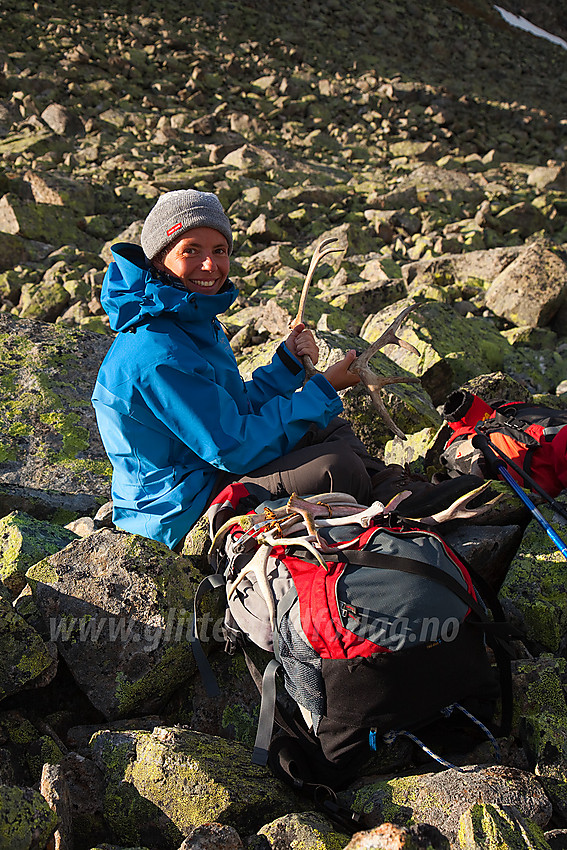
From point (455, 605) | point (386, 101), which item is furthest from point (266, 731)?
point (386, 101)

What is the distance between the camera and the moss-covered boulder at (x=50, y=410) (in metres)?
4.80

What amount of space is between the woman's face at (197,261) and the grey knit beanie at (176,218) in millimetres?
47

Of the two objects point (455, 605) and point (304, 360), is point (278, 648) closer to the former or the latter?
point (455, 605)

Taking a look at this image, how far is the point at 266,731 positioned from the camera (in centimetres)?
274

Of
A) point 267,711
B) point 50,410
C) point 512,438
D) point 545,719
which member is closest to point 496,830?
point 545,719

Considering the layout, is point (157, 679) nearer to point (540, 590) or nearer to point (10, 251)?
point (540, 590)

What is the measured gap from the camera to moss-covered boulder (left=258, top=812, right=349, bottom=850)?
2172 millimetres

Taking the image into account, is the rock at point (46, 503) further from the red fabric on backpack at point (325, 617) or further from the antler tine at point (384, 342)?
the red fabric on backpack at point (325, 617)

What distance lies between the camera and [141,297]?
3.38 m

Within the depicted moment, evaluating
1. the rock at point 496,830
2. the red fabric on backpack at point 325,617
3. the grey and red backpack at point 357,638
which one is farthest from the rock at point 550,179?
the rock at point 496,830

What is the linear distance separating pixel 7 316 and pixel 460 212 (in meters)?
10.2

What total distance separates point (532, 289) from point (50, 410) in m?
5.79

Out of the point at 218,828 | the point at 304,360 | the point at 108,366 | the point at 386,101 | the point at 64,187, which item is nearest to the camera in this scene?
the point at 218,828

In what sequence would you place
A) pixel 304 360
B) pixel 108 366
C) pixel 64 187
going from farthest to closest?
pixel 64 187 → pixel 304 360 → pixel 108 366
